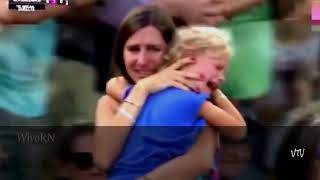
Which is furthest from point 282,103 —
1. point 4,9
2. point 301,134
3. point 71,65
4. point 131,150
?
point 4,9

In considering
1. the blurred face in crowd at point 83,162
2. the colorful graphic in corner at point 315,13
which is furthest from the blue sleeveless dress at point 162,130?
Answer: the colorful graphic in corner at point 315,13

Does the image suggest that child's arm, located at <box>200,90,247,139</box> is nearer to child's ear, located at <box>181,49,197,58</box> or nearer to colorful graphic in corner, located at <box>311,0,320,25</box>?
child's ear, located at <box>181,49,197,58</box>

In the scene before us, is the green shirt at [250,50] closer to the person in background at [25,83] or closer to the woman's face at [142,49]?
the woman's face at [142,49]

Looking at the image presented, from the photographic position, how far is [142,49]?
9.21 ft

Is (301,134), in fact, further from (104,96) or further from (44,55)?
(44,55)

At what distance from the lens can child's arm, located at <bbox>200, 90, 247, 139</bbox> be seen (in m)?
2.75

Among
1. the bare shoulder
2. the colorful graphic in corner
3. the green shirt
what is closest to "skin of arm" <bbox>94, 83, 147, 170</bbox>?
the bare shoulder

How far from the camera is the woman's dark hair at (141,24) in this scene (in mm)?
2795

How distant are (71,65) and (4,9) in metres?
0.28

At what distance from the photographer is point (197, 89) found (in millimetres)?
2760

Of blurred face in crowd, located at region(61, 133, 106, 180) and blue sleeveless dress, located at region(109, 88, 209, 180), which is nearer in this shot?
blue sleeveless dress, located at region(109, 88, 209, 180)

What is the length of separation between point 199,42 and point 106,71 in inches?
12.7

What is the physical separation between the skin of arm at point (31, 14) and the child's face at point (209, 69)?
396 millimetres

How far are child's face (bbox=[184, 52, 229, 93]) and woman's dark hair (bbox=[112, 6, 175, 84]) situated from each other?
125mm
